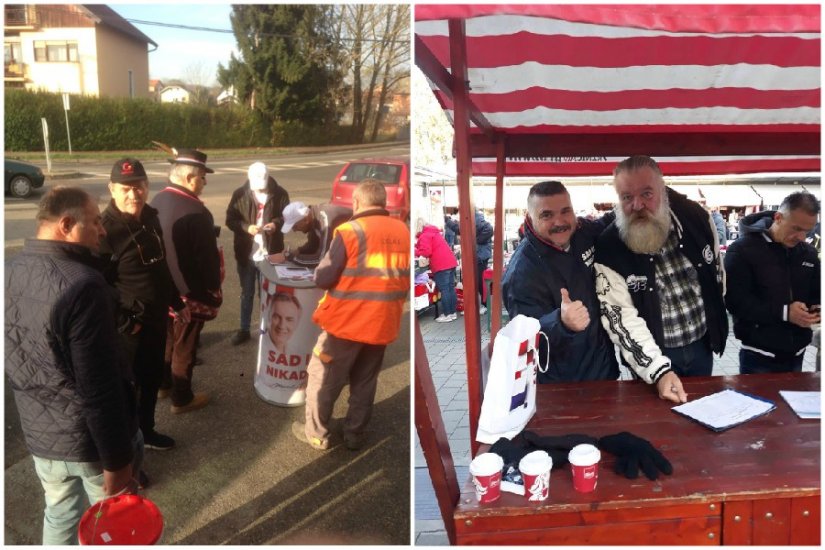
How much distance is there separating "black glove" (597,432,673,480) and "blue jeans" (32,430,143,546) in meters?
1.45

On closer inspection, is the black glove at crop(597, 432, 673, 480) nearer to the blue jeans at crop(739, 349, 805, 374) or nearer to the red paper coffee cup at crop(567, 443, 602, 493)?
the red paper coffee cup at crop(567, 443, 602, 493)

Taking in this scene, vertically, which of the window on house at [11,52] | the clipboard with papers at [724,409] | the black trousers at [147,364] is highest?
the window on house at [11,52]

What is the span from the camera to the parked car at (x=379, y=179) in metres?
1.90

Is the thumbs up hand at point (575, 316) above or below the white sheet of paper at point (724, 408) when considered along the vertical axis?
above

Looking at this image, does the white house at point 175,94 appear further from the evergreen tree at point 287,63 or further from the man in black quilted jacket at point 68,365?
the man in black quilted jacket at point 68,365

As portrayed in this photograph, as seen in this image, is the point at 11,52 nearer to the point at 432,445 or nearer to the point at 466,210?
the point at 466,210

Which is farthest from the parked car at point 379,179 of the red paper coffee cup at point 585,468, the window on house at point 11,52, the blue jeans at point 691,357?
the blue jeans at point 691,357

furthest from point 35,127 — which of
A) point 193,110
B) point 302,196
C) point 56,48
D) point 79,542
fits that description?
point 79,542

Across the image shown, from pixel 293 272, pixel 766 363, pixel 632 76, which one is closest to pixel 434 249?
pixel 766 363

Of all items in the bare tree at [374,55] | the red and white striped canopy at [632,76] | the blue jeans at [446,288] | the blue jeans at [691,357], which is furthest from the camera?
the blue jeans at [446,288]

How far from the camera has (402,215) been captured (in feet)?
6.28

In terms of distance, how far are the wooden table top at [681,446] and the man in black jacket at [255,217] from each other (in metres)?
0.95

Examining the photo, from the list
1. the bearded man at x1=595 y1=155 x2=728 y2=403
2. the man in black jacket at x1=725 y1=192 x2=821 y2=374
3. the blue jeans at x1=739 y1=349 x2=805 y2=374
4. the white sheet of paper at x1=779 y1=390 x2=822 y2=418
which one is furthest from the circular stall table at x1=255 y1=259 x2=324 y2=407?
the blue jeans at x1=739 y1=349 x2=805 y2=374

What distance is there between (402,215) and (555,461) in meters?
0.89
